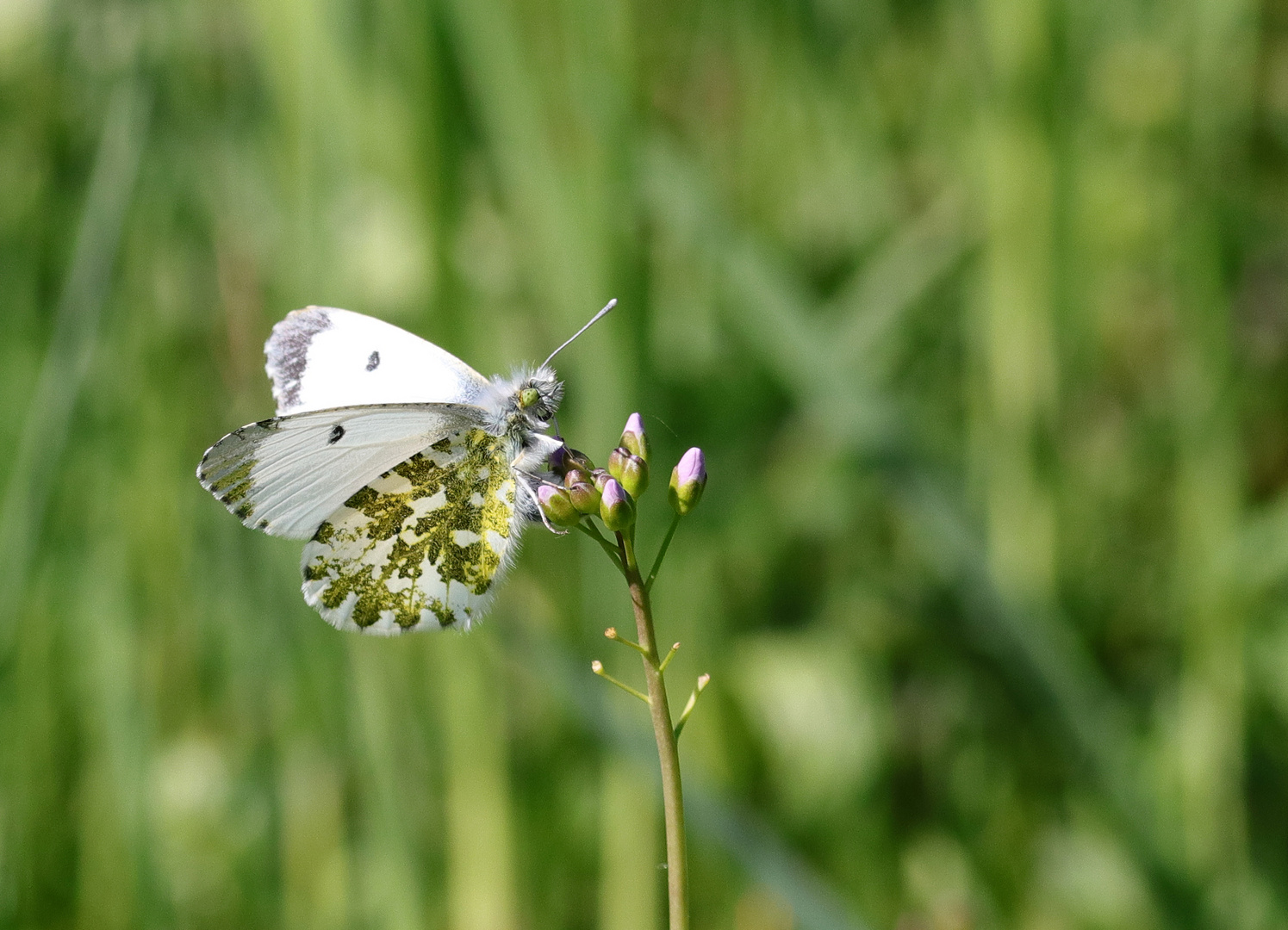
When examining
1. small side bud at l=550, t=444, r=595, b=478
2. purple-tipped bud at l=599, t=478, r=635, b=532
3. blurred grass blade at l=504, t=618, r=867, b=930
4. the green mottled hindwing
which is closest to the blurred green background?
blurred grass blade at l=504, t=618, r=867, b=930

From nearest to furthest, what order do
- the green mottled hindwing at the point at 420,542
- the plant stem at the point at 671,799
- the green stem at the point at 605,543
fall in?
the plant stem at the point at 671,799, the green stem at the point at 605,543, the green mottled hindwing at the point at 420,542

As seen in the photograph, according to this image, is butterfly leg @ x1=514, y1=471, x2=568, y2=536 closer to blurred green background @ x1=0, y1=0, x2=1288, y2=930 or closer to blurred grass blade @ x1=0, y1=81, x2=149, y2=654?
blurred green background @ x1=0, y1=0, x2=1288, y2=930

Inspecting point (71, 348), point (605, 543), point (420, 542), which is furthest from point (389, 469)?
point (71, 348)

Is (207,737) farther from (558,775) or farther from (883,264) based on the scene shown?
(883,264)

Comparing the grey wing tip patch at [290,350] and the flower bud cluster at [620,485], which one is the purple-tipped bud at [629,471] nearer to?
the flower bud cluster at [620,485]

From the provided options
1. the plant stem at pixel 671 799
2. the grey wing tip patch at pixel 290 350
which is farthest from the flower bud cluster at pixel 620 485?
the grey wing tip patch at pixel 290 350

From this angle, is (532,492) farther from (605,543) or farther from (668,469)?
(668,469)
